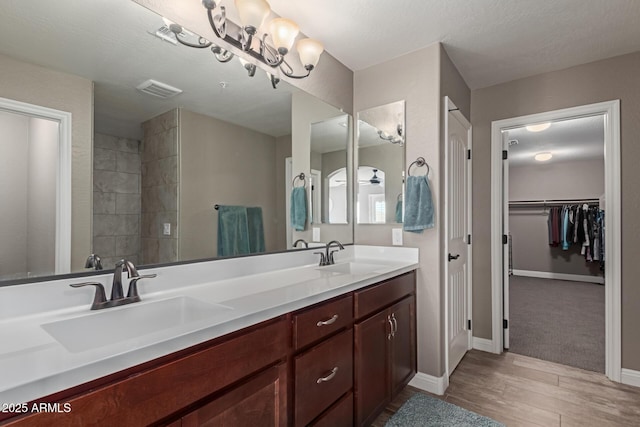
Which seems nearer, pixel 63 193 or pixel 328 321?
pixel 63 193

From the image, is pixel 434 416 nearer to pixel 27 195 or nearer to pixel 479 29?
pixel 27 195

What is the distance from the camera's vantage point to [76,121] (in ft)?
3.88

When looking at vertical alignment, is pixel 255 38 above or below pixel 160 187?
above

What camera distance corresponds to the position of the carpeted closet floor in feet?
9.01

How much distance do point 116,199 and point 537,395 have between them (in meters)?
2.79

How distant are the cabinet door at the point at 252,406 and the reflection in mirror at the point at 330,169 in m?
1.28

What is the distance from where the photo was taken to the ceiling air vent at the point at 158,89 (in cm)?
139

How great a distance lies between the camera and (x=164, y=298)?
1255mm

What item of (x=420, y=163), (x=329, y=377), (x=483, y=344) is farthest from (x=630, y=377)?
(x=329, y=377)

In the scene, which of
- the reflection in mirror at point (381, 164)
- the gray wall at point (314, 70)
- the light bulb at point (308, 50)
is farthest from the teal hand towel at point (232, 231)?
the reflection in mirror at point (381, 164)

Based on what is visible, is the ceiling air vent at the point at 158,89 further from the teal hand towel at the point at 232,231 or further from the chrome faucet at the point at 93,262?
the chrome faucet at the point at 93,262

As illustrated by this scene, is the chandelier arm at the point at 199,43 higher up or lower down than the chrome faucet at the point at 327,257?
higher up

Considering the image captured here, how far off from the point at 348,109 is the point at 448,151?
0.86 metres

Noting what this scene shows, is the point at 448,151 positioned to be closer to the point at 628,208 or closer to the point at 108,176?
the point at 628,208
